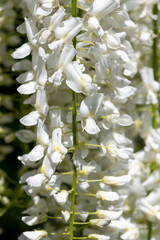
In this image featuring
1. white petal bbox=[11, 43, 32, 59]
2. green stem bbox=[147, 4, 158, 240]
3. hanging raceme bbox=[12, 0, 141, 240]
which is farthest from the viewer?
green stem bbox=[147, 4, 158, 240]

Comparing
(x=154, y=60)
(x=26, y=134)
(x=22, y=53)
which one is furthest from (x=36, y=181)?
(x=154, y=60)

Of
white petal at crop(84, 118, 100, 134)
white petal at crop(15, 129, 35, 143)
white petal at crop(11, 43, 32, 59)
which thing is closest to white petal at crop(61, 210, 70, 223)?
white petal at crop(84, 118, 100, 134)

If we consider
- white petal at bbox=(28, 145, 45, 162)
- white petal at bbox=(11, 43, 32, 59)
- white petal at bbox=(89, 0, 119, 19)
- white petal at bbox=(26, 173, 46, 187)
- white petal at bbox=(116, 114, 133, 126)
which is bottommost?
white petal at bbox=(26, 173, 46, 187)

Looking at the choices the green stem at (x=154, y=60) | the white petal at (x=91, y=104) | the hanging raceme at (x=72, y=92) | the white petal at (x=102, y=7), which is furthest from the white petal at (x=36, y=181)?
the green stem at (x=154, y=60)

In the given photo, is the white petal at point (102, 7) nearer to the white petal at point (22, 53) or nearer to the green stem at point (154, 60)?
the white petal at point (22, 53)

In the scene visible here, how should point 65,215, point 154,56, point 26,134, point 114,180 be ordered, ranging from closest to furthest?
point 65,215
point 114,180
point 26,134
point 154,56

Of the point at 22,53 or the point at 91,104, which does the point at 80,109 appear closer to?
the point at 91,104

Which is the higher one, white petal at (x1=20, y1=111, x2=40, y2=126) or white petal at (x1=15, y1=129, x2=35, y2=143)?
white petal at (x1=20, y1=111, x2=40, y2=126)

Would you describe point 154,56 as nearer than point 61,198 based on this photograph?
No

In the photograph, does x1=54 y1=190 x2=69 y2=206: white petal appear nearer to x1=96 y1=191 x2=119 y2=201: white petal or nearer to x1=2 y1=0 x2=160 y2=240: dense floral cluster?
x1=2 y1=0 x2=160 y2=240: dense floral cluster
